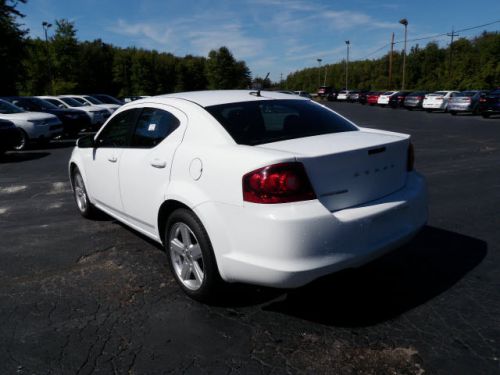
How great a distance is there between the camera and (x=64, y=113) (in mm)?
16484

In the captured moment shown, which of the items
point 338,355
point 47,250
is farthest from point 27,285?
point 338,355

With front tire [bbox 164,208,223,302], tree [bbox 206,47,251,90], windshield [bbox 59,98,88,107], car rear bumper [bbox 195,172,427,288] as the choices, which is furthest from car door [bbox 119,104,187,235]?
tree [bbox 206,47,251,90]

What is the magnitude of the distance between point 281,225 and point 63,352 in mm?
1562

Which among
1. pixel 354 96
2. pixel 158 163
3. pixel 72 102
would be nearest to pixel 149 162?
pixel 158 163

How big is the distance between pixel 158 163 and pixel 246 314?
4.52 ft

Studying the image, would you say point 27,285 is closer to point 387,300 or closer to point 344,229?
point 344,229

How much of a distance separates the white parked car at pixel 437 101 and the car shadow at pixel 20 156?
84.2 feet

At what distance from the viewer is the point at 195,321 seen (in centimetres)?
305

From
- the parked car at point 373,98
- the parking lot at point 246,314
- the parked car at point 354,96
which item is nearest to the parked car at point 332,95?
the parked car at point 354,96

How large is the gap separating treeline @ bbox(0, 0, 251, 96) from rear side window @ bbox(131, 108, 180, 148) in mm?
33575

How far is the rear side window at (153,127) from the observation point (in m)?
3.67

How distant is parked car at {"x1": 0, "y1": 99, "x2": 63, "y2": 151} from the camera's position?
1321 centimetres

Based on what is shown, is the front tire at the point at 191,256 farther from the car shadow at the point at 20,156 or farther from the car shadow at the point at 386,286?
the car shadow at the point at 20,156

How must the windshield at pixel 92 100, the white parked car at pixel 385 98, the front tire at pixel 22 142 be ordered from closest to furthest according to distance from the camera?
1. the front tire at pixel 22 142
2. the windshield at pixel 92 100
3. the white parked car at pixel 385 98
